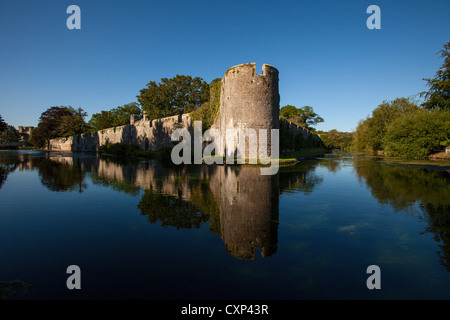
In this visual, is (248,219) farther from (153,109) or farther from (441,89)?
(153,109)

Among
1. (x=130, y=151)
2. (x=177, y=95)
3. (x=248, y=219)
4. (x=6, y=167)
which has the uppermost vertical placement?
(x=177, y=95)

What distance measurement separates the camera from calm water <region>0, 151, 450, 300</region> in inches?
108

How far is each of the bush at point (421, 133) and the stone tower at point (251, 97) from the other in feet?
49.5

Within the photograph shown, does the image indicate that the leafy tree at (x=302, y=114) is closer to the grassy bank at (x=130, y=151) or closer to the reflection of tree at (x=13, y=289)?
the grassy bank at (x=130, y=151)

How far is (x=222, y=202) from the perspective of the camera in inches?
259

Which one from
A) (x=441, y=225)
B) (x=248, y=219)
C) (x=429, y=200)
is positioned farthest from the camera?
(x=429, y=200)

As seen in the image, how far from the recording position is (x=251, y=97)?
1830 cm

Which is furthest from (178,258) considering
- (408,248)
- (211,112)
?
(211,112)

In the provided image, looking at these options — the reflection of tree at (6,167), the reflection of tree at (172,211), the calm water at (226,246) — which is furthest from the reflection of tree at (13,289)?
the reflection of tree at (6,167)

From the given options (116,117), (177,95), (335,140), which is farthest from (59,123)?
(335,140)

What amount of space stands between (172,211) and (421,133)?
26.5 meters

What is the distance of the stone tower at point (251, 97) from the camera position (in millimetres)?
18266
